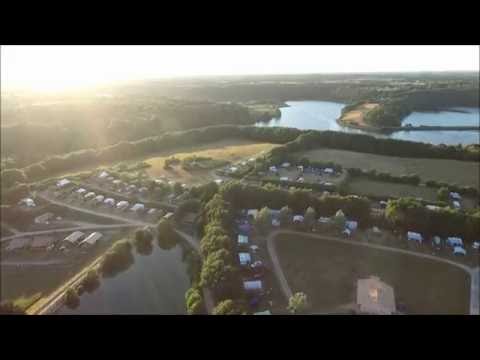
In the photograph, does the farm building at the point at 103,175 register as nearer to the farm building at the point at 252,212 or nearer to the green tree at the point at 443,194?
the farm building at the point at 252,212

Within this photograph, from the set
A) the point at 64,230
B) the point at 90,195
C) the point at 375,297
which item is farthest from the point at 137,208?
the point at 375,297

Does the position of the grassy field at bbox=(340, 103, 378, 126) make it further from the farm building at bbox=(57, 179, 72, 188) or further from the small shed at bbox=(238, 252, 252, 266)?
the small shed at bbox=(238, 252, 252, 266)

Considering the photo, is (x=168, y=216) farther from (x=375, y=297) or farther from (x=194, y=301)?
(x=375, y=297)

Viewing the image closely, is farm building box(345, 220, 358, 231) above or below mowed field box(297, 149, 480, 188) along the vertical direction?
below

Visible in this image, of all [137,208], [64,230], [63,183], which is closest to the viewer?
[64,230]

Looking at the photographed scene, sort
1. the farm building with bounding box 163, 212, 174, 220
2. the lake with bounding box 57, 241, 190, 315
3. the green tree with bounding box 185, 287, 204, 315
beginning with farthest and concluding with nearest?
the farm building with bounding box 163, 212, 174, 220, the lake with bounding box 57, 241, 190, 315, the green tree with bounding box 185, 287, 204, 315

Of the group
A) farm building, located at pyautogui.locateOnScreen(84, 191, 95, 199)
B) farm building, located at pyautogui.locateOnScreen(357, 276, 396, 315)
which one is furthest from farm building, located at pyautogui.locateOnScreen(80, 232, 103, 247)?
farm building, located at pyautogui.locateOnScreen(357, 276, 396, 315)
